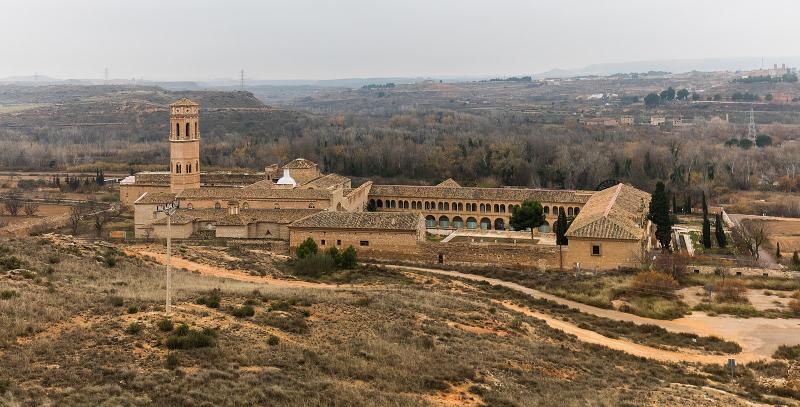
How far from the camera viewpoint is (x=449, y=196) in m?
44.2

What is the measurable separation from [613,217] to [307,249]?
1200 centimetres

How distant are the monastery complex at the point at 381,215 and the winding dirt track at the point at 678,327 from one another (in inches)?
158

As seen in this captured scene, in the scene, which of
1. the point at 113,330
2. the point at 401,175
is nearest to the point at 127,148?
the point at 401,175

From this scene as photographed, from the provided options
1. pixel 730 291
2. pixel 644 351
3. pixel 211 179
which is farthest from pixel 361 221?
pixel 211 179

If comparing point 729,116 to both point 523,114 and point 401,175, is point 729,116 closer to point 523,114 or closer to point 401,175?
point 523,114

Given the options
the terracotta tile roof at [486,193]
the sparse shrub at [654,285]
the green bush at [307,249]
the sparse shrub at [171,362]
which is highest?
the terracotta tile roof at [486,193]

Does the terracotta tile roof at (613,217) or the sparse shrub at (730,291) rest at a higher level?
the terracotta tile roof at (613,217)

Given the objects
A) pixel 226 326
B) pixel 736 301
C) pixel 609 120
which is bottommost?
pixel 736 301

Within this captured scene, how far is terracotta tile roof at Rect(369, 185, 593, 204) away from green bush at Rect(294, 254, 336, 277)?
1659 cm

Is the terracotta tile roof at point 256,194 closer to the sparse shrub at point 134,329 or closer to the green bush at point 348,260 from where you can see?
the green bush at point 348,260

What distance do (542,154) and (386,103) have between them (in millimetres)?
93655

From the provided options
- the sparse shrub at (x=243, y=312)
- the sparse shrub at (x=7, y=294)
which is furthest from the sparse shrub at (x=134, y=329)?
the sparse shrub at (x=7, y=294)

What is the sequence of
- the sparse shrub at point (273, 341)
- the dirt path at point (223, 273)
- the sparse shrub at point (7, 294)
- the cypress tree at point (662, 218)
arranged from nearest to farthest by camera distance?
the sparse shrub at point (273, 341) < the sparse shrub at point (7, 294) < the dirt path at point (223, 273) < the cypress tree at point (662, 218)

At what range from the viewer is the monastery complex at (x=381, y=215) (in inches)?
1187
